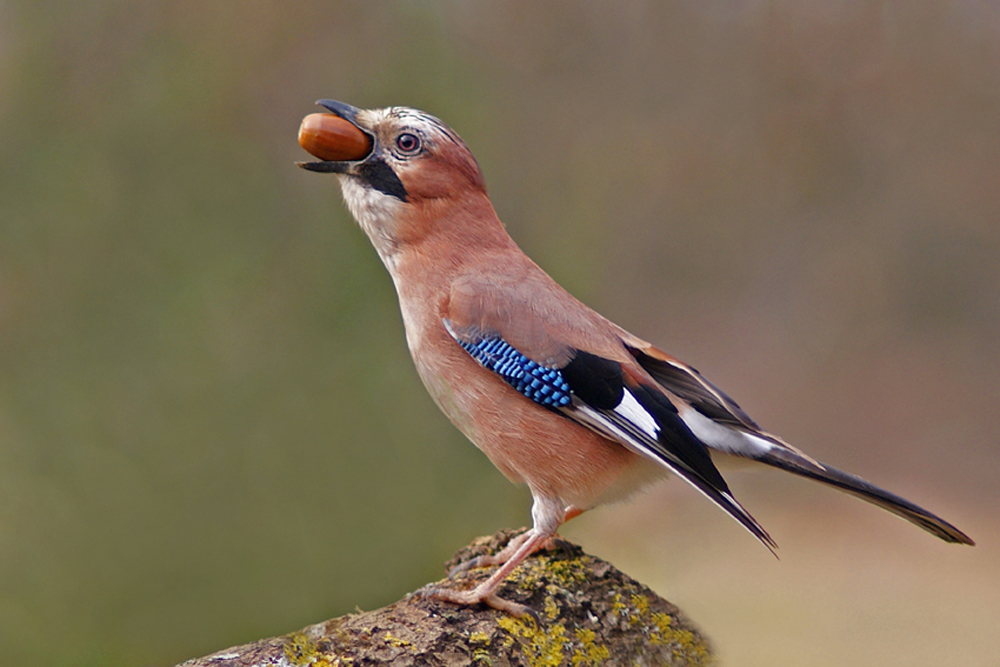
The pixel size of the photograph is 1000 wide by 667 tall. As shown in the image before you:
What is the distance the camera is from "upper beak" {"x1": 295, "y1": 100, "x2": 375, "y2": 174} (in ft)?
8.16

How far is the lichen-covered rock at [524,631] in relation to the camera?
1.85m

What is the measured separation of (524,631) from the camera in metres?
2.12

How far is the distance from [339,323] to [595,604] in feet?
5.46

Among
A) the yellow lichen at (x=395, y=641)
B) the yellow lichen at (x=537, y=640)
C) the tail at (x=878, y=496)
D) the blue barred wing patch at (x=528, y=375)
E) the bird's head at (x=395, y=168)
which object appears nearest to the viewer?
the yellow lichen at (x=395, y=641)

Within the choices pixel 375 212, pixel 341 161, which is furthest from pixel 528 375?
pixel 341 161

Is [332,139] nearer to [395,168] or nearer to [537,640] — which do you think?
[395,168]

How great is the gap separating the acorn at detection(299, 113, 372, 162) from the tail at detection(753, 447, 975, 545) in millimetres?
1526

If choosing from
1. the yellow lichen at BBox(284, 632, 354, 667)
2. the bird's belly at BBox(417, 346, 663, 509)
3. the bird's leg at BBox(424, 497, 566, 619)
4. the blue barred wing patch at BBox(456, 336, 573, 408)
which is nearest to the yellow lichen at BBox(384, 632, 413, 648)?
the yellow lichen at BBox(284, 632, 354, 667)

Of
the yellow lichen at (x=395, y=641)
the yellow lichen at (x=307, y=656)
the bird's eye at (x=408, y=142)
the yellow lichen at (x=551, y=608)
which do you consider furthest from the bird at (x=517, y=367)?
the yellow lichen at (x=307, y=656)

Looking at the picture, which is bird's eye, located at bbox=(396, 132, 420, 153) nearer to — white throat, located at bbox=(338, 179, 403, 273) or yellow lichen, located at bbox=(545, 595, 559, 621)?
white throat, located at bbox=(338, 179, 403, 273)

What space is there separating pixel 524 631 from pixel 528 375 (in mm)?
662

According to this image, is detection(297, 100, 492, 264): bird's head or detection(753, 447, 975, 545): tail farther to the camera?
detection(297, 100, 492, 264): bird's head

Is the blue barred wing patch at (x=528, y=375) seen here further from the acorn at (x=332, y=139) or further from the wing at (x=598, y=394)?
the acorn at (x=332, y=139)

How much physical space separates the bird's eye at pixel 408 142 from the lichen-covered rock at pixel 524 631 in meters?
1.24
